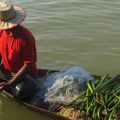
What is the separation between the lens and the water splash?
229 inches

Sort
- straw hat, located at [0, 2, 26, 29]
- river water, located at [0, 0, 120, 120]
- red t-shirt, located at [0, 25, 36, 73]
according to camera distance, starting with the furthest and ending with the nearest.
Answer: river water, located at [0, 0, 120, 120] → red t-shirt, located at [0, 25, 36, 73] → straw hat, located at [0, 2, 26, 29]

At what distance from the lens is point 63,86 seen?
5.86 m

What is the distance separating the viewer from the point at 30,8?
10125mm

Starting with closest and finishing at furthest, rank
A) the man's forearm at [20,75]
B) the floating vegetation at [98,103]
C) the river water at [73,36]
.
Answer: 1. the floating vegetation at [98,103]
2. the man's forearm at [20,75]
3. the river water at [73,36]

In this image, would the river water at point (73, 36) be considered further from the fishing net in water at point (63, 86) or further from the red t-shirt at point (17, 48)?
the red t-shirt at point (17, 48)

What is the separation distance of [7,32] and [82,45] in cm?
267

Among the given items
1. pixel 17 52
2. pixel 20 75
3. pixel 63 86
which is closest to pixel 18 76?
pixel 20 75

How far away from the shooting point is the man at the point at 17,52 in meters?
5.63

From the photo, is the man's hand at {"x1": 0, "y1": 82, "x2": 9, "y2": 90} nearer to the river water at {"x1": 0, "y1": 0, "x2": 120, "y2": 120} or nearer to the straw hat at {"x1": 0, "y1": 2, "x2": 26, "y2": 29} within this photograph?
the river water at {"x1": 0, "y1": 0, "x2": 120, "y2": 120}

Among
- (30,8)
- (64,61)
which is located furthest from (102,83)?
(30,8)

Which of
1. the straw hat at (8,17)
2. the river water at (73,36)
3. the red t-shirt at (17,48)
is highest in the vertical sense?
the straw hat at (8,17)

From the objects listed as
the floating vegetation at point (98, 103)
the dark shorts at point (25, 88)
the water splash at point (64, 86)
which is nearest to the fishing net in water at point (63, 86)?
the water splash at point (64, 86)

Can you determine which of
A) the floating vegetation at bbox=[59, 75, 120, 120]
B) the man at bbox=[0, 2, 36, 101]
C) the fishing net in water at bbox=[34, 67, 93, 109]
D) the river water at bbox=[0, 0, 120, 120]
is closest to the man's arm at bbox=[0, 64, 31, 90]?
the man at bbox=[0, 2, 36, 101]

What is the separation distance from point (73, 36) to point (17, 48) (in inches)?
114
